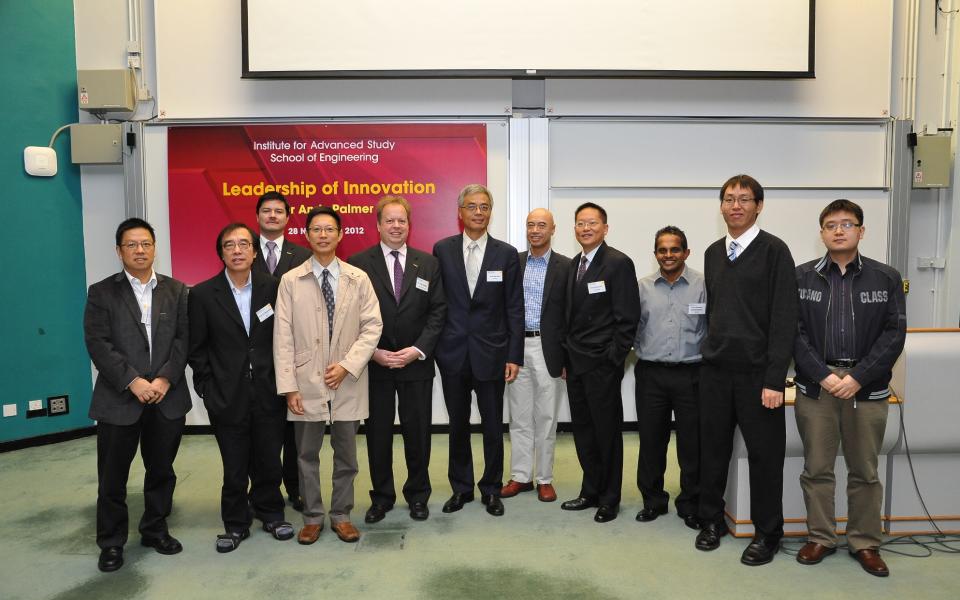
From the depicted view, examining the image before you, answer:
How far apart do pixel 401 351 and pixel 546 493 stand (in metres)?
1.27

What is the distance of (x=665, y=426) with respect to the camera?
3.44 meters

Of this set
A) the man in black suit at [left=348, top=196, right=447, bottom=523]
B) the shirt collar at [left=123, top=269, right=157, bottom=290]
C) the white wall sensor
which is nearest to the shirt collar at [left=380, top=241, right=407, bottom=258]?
the man in black suit at [left=348, top=196, right=447, bottom=523]

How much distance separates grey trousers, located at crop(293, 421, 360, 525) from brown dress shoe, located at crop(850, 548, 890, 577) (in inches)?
96.3

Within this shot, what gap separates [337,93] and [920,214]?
16.5ft

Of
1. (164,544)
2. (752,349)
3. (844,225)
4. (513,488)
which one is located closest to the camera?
(844,225)

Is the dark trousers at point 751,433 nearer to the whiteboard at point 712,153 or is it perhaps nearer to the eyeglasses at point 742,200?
the eyeglasses at point 742,200

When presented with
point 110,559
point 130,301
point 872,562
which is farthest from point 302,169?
point 872,562

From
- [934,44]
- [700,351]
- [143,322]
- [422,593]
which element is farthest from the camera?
[934,44]

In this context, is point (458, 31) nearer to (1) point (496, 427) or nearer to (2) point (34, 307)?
(1) point (496, 427)

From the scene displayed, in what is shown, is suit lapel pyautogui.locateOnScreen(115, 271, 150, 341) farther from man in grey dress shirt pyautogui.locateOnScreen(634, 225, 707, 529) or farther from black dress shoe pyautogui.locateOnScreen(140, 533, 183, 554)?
man in grey dress shirt pyautogui.locateOnScreen(634, 225, 707, 529)

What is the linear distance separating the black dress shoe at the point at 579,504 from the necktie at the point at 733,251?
1.60 meters

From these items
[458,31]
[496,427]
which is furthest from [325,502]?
[458,31]

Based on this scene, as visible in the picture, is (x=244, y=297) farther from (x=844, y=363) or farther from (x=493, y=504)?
(x=844, y=363)

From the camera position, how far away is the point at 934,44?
206 inches
